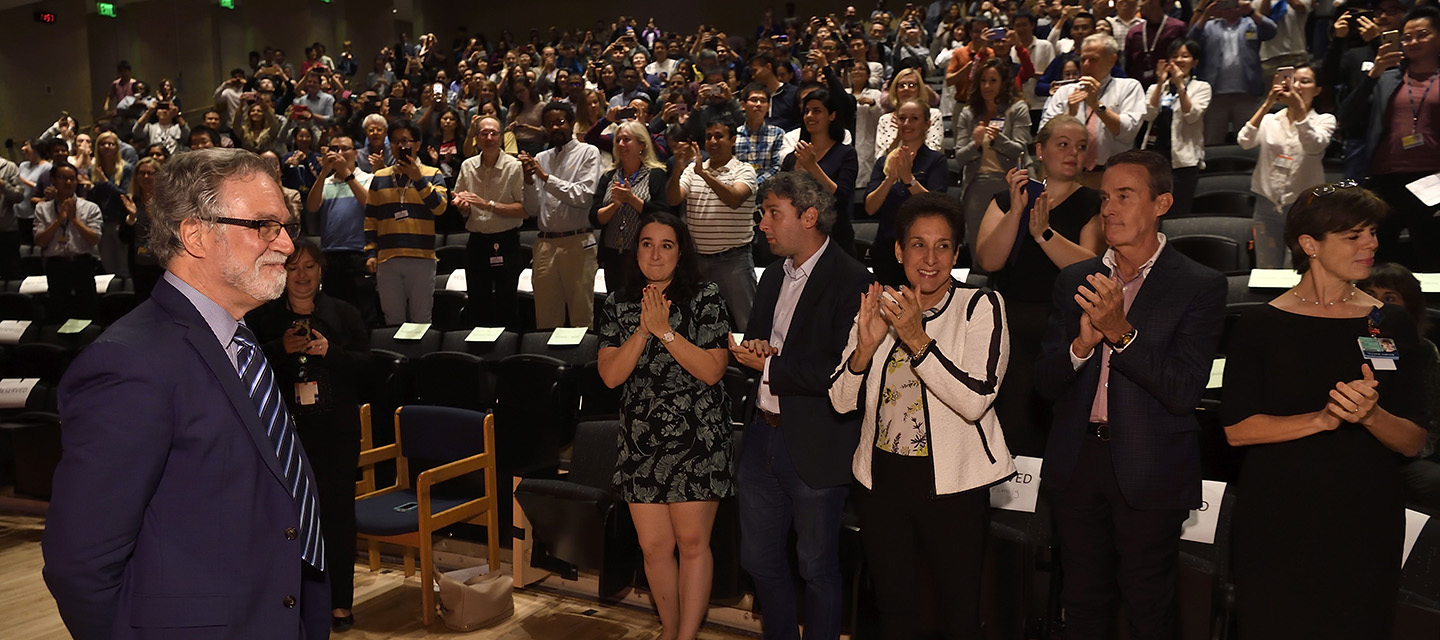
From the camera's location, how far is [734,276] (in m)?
4.41

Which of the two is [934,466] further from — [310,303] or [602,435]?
[310,303]

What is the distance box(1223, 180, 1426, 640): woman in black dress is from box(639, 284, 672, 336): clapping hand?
1423 millimetres

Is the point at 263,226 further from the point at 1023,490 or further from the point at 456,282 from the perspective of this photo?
the point at 456,282

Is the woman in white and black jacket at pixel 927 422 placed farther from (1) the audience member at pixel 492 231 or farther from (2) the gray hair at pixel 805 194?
(1) the audience member at pixel 492 231

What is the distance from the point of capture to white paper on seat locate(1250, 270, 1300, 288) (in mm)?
3668

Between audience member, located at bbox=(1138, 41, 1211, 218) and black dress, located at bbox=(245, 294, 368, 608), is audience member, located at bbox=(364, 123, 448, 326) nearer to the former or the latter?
black dress, located at bbox=(245, 294, 368, 608)

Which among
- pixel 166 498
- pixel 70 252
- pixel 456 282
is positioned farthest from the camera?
pixel 70 252

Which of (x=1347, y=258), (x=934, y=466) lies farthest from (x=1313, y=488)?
(x=934, y=466)

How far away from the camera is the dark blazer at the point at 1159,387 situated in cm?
213

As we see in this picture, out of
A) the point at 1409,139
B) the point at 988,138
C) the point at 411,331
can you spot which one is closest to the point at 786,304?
the point at 988,138

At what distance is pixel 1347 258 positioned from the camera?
6.82ft

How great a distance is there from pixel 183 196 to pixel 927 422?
1651mm

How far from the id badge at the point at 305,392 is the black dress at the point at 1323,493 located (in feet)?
8.77

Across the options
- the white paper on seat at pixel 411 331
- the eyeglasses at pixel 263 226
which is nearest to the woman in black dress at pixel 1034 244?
the eyeglasses at pixel 263 226
